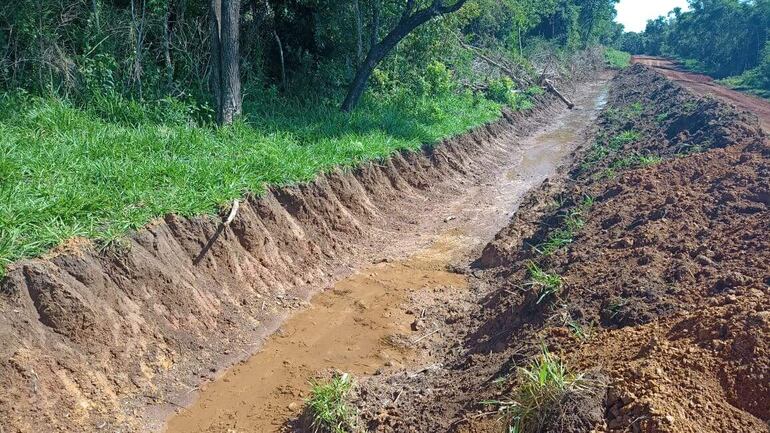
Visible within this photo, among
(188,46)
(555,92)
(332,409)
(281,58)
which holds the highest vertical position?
(188,46)

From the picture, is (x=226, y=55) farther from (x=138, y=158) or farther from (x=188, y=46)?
(x=138, y=158)

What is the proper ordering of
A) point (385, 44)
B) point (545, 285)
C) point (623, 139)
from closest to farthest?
point (545, 285) → point (385, 44) → point (623, 139)

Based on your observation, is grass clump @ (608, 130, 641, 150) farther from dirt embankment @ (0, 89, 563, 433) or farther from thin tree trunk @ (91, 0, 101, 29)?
thin tree trunk @ (91, 0, 101, 29)

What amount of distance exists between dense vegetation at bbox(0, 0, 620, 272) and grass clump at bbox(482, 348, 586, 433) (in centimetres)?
389

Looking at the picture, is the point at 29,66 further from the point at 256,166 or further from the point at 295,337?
the point at 295,337

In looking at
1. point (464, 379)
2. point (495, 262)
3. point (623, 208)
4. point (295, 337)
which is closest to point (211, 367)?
point (295, 337)

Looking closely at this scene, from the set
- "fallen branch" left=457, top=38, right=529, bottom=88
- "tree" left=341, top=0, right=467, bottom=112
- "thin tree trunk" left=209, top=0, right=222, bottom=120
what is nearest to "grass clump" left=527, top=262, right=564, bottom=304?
"thin tree trunk" left=209, top=0, right=222, bottom=120

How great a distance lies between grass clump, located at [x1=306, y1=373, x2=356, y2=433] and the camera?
438cm

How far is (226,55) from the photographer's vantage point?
9.46m

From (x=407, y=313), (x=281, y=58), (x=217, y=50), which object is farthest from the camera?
(x=281, y=58)

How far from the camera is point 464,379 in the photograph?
478 cm

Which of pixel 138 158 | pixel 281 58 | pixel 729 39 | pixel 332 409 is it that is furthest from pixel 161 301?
pixel 729 39

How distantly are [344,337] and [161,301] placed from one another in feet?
6.44

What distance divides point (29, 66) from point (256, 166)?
12.8ft
